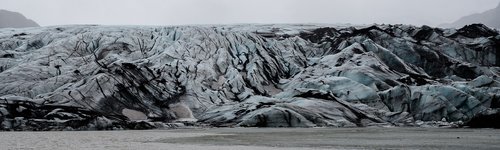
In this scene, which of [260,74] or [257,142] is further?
[260,74]

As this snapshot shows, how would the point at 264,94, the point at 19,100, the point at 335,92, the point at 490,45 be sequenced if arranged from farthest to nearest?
the point at 490,45 < the point at 264,94 < the point at 335,92 < the point at 19,100

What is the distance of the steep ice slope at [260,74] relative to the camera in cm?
4059

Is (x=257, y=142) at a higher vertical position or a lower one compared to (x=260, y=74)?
higher

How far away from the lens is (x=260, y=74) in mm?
53688

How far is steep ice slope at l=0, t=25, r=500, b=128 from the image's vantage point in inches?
1598

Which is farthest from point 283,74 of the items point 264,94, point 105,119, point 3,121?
point 3,121

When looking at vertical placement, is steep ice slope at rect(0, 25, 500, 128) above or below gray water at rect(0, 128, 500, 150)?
below

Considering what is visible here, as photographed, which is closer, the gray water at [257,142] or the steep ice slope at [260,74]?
the gray water at [257,142]

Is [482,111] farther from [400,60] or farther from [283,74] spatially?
[283,74]

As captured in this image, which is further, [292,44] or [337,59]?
[292,44]

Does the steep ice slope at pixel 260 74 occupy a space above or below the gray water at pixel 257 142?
below

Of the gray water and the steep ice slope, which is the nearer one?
the gray water

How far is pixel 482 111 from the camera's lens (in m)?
37.8

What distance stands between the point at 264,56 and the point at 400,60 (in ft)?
48.2
